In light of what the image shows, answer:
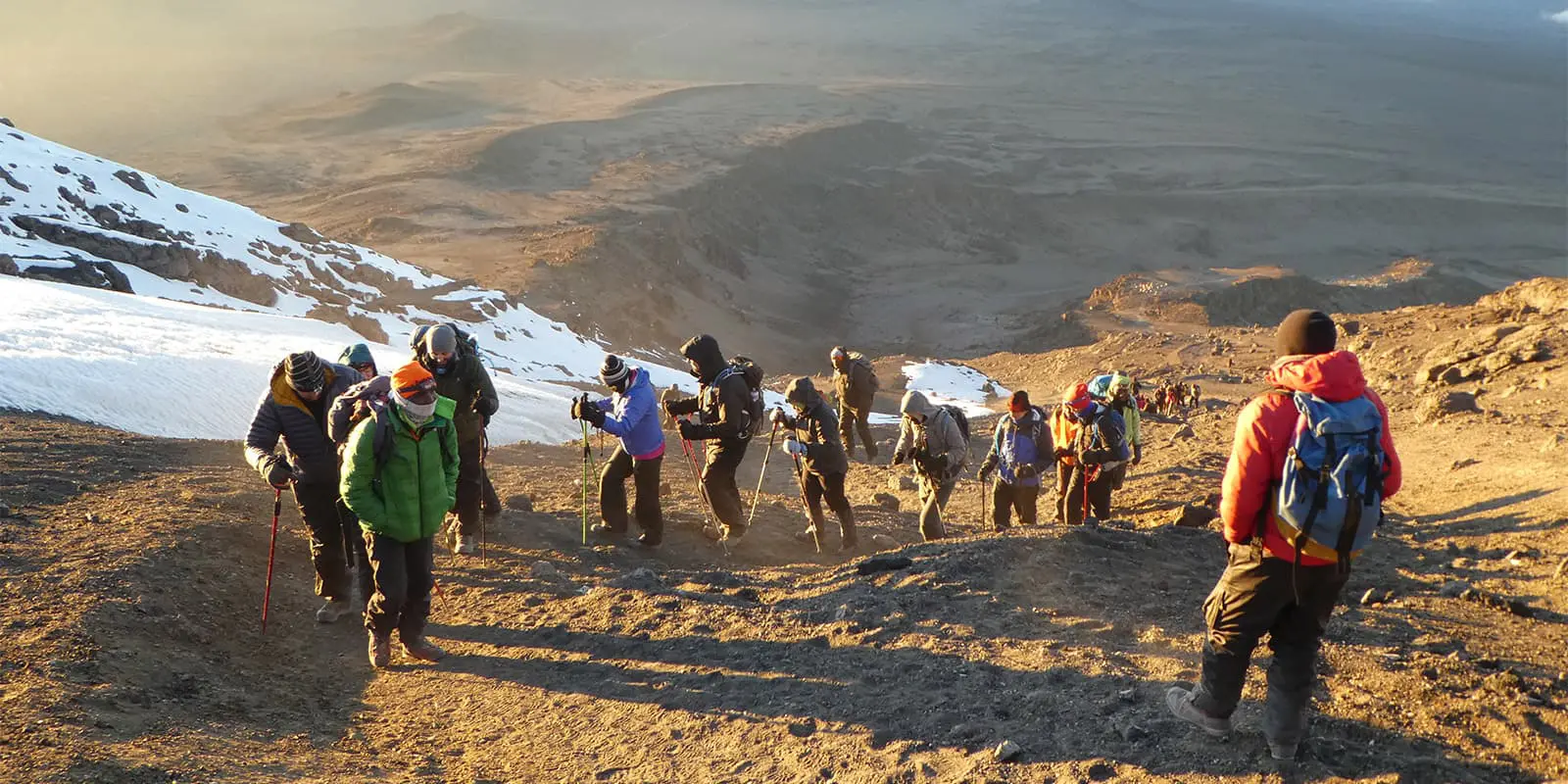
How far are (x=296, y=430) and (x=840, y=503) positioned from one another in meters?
4.02

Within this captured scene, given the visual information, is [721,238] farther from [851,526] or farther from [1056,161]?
[851,526]

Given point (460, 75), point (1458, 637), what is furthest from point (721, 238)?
point (460, 75)

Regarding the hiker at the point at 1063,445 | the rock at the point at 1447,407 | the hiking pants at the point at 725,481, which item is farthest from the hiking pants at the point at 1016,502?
the rock at the point at 1447,407

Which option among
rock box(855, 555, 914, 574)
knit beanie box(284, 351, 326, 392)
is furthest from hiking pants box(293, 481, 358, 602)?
rock box(855, 555, 914, 574)

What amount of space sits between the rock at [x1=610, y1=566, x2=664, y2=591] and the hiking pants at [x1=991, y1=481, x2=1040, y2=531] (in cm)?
325

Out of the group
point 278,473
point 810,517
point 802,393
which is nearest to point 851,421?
point 810,517

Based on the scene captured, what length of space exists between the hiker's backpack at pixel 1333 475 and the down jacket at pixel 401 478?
12.7ft

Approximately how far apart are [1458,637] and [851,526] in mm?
4211

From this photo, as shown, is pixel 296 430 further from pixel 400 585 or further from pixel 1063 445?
pixel 1063 445

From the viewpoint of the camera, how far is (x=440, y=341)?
23.2 ft

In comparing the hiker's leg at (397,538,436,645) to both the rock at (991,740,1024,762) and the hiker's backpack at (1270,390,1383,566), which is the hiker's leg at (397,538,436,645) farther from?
the hiker's backpack at (1270,390,1383,566)

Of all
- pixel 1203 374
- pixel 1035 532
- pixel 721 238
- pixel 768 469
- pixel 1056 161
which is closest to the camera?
pixel 1035 532

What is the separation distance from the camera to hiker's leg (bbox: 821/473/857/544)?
28.0ft

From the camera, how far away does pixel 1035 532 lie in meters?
7.58
